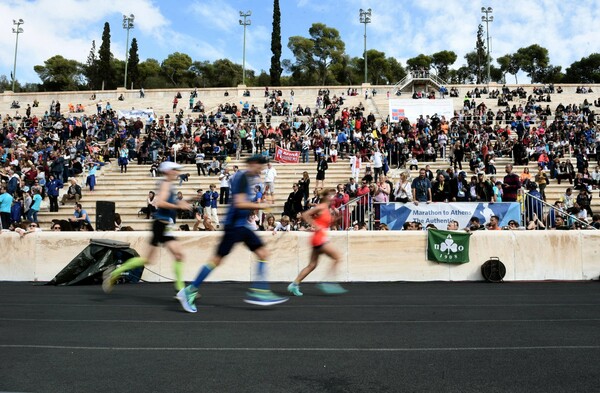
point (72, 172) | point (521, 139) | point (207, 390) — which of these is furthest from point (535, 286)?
point (72, 172)

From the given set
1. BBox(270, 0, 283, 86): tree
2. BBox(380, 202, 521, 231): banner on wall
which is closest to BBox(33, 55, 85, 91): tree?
BBox(270, 0, 283, 86): tree

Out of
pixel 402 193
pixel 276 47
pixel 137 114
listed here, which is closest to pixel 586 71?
pixel 276 47

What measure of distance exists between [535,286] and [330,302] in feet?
15.0

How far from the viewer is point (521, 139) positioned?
2545 cm

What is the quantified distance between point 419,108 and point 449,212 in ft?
71.7

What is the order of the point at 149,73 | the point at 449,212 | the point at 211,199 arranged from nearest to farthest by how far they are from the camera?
the point at 449,212 < the point at 211,199 < the point at 149,73

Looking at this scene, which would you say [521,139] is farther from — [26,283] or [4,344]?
[4,344]

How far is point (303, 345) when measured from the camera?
5.09 meters

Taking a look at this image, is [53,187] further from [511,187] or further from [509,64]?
[509,64]

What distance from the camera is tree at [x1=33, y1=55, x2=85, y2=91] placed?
325ft

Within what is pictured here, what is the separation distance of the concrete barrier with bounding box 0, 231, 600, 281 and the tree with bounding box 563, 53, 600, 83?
92.7 meters

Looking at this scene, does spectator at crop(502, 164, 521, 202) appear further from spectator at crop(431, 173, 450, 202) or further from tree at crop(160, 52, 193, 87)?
tree at crop(160, 52, 193, 87)

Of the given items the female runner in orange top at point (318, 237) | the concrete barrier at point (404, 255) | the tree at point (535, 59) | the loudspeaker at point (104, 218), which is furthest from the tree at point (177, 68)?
the female runner in orange top at point (318, 237)

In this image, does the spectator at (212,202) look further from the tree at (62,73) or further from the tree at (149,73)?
the tree at (62,73)
